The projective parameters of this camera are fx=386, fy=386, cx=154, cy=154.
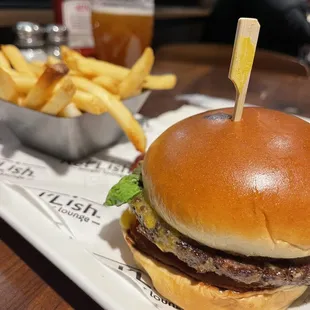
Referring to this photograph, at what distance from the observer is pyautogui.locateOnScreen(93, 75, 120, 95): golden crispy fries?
159 centimetres

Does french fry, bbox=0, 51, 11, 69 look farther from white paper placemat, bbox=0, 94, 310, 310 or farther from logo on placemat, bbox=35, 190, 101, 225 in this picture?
logo on placemat, bbox=35, 190, 101, 225

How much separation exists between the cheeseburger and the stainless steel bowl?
554 millimetres

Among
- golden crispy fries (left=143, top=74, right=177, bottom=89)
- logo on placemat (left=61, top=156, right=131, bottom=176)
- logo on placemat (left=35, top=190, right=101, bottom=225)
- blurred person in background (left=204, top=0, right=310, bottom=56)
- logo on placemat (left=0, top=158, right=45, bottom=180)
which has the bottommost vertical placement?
blurred person in background (left=204, top=0, right=310, bottom=56)

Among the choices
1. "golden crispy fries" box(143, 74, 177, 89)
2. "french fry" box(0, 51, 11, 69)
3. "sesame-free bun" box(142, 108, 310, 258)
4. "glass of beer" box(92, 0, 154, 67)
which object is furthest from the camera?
"glass of beer" box(92, 0, 154, 67)

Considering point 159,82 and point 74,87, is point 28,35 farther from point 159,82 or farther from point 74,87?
point 74,87

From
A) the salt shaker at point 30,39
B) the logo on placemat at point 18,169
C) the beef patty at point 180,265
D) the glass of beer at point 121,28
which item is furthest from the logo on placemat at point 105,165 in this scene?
the salt shaker at point 30,39

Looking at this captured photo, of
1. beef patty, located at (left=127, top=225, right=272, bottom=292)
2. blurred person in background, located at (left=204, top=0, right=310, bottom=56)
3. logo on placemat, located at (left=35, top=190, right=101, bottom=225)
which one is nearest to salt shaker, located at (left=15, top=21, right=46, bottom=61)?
logo on placemat, located at (left=35, top=190, right=101, bottom=225)

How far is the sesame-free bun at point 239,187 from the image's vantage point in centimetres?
84

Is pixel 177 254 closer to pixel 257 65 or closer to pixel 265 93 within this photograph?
pixel 265 93

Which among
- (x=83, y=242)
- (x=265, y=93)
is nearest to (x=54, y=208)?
(x=83, y=242)

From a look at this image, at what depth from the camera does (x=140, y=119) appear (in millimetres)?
2082

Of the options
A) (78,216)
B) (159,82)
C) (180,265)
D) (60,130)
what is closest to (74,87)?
(60,130)

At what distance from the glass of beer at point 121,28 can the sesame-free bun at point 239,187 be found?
2.02 m

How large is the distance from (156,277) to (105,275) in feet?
0.43
